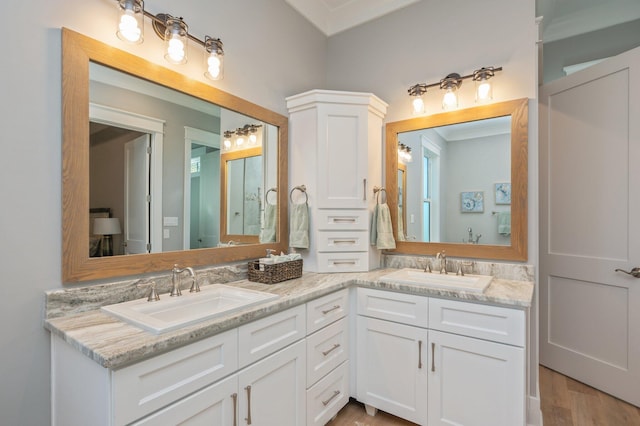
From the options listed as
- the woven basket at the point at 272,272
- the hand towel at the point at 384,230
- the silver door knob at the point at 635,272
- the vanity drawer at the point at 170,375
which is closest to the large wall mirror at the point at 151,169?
the woven basket at the point at 272,272

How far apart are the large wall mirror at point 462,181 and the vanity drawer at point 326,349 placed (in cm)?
84

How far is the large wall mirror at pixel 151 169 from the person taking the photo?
4.24ft

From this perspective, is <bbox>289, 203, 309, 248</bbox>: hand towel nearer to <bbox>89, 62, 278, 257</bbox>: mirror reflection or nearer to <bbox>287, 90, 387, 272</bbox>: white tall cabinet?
<bbox>287, 90, 387, 272</bbox>: white tall cabinet

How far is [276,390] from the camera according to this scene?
145cm

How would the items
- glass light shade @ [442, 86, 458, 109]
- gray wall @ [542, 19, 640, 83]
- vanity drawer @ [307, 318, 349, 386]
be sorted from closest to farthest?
vanity drawer @ [307, 318, 349, 386]
glass light shade @ [442, 86, 458, 109]
gray wall @ [542, 19, 640, 83]

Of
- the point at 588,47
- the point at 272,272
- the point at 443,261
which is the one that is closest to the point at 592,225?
the point at 443,261

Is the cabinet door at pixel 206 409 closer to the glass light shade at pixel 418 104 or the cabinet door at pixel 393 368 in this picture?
the cabinet door at pixel 393 368

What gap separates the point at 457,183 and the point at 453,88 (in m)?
0.66

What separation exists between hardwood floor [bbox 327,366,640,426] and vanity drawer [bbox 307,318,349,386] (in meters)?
0.37

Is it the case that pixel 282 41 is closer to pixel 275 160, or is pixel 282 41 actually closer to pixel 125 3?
pixel 275 160

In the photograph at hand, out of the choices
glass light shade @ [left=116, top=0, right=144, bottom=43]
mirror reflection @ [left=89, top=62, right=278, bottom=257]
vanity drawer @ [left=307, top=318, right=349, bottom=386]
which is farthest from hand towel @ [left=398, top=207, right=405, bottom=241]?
glass light shade @ [left=116, top=0, right=144, bottom=43]

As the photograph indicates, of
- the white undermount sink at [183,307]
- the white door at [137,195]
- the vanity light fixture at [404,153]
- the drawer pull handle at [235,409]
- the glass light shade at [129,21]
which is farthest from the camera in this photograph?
the vanity light fixture at [404,153]

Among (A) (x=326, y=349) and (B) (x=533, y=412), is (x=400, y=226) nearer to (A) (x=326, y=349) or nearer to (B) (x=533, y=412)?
(A) (x=326, y=349)

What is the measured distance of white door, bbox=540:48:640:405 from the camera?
2.09 m
